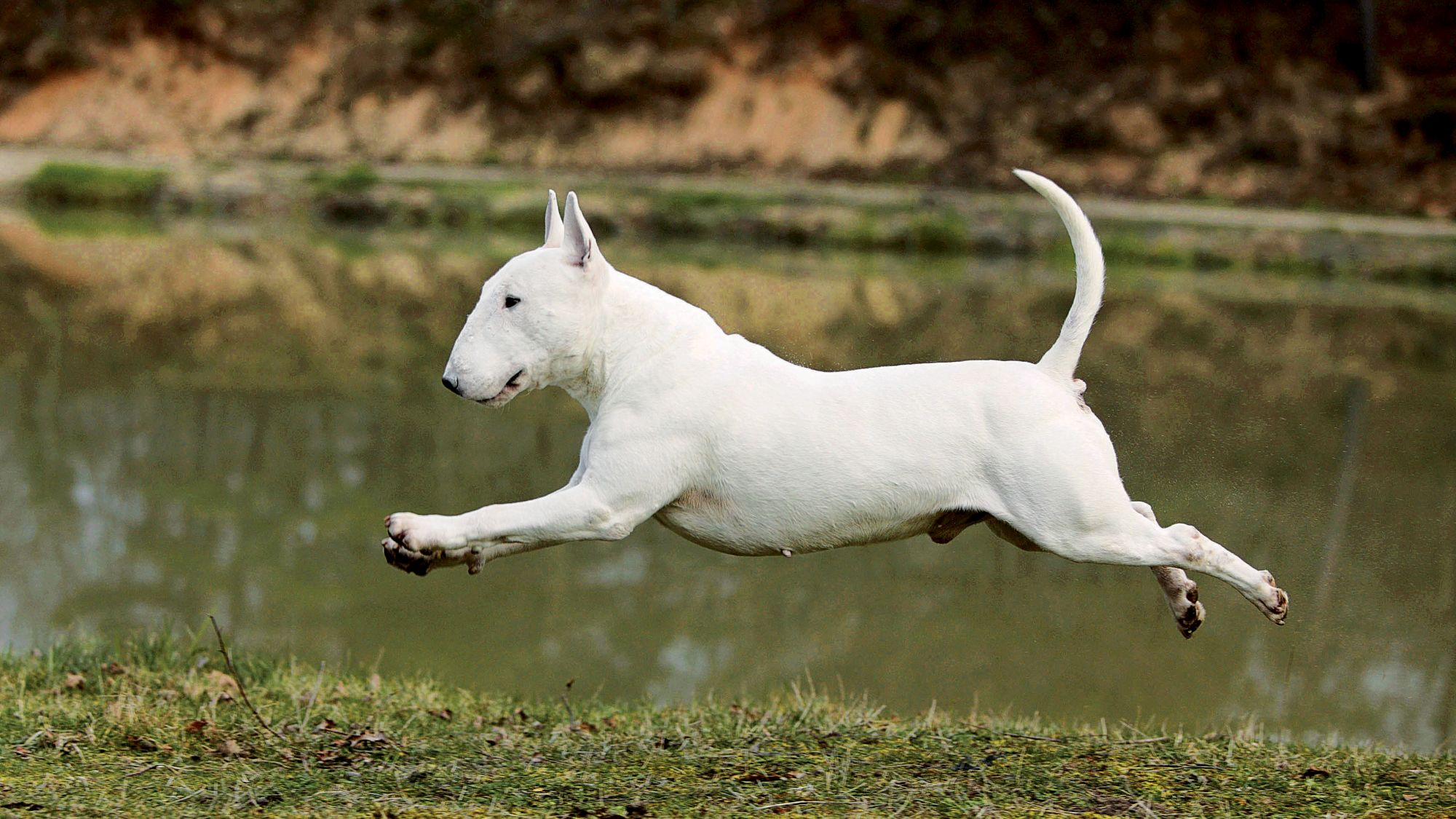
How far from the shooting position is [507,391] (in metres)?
4.84

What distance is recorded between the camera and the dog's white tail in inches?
193

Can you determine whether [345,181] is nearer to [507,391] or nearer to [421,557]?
[507,391]

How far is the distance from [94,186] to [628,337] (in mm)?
28283

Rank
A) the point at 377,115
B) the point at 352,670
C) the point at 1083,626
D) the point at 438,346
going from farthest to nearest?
1. the point at 377,115
2. the point at 438,346
3. the point at 1083,626
4. the point at 352,670

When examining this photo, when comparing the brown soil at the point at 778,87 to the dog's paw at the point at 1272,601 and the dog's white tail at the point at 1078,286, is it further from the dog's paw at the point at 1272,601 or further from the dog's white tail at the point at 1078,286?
the dog's paw at the point at 1272,601

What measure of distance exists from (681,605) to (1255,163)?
27608 millimetres

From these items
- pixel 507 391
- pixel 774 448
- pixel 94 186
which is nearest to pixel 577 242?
pixel 507 391

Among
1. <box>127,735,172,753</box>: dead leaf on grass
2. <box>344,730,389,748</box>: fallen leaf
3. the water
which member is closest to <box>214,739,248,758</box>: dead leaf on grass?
<box>127,735,172,753</box>: dead leaf on grass

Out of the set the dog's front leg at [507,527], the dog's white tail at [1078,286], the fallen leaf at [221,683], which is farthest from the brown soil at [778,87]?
the dog's front leg at [507,527]

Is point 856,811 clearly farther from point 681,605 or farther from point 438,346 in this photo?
point 438,346

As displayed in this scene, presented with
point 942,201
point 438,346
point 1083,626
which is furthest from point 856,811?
point 942,201

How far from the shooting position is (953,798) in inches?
176

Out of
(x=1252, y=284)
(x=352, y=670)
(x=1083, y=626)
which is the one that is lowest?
(x=352, y=670)

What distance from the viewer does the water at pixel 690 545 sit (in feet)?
25.7
